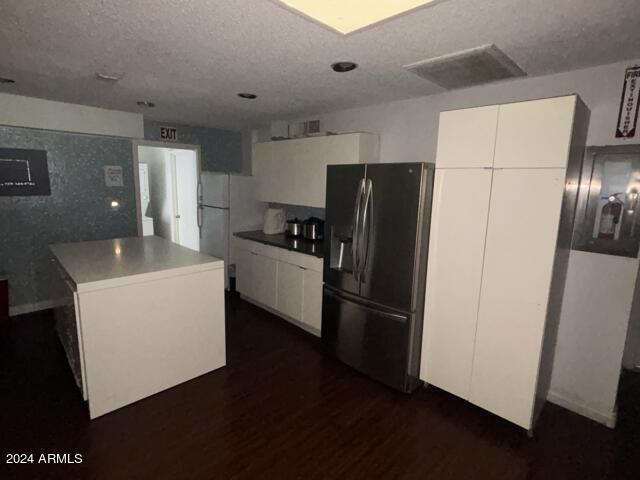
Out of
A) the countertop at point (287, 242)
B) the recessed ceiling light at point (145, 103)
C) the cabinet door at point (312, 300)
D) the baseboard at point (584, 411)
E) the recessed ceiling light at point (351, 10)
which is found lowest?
the baseboard at point (584, 411)

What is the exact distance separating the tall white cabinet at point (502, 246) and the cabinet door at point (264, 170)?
2.35 m

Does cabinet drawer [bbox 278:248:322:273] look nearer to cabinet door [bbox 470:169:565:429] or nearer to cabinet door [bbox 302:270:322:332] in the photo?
cabinet door [bbox 302:270:322:332]

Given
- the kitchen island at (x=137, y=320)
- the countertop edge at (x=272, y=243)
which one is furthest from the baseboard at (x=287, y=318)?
the kitchen island at (x=137, y=320)

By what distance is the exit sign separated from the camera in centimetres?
452

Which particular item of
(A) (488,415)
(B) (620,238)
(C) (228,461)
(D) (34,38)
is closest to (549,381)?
(A) (488,415)

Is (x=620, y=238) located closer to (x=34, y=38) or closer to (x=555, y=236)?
(x=555, y=236)

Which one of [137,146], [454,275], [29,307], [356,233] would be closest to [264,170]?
[137,146]

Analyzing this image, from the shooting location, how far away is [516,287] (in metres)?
2.01

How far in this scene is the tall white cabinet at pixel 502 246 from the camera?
185cm

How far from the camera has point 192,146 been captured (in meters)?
4.84

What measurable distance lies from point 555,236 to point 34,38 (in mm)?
3116

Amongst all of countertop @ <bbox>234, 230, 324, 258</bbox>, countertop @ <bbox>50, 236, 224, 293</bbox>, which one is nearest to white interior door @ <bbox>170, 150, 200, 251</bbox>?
countertop @ <bbox>234, 230, 324, 258</bbox>

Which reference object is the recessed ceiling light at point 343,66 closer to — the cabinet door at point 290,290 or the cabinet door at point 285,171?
the cabinet door at point 285,171

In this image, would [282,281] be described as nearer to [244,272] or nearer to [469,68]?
[244,272]
